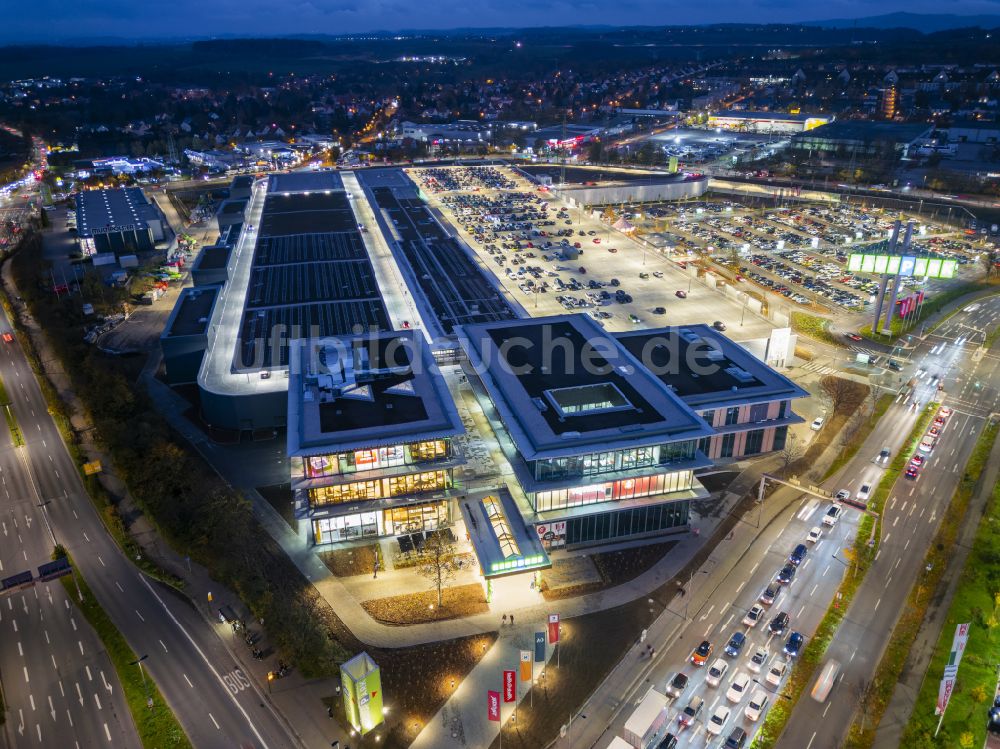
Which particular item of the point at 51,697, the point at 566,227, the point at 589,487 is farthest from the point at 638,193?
the point at 51,697

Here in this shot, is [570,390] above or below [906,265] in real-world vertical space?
below

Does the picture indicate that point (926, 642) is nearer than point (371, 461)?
Yes

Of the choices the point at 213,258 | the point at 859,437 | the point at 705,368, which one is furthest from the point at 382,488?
the point at 213,258

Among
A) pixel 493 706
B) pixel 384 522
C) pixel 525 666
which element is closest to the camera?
pixel 493 706

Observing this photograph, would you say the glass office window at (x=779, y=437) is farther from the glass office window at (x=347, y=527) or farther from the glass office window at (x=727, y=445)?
the glass office window at (x=347, y=527)

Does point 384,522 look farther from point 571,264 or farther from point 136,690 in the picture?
point 571,264

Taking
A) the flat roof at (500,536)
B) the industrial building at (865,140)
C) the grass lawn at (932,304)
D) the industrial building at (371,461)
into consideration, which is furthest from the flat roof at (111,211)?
the industrial building at (865,140)
